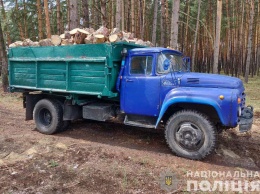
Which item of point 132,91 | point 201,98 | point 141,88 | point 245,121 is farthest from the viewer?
point 132,91

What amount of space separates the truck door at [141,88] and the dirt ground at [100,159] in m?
0.90

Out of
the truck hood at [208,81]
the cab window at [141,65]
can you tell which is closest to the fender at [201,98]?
the truck hood at [208,81]

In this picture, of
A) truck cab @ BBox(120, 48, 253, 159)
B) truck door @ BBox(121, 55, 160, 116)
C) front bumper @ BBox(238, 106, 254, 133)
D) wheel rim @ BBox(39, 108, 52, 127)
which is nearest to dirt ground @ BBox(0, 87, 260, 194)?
wheel rim @ BBox(39, 108, 52, 127)

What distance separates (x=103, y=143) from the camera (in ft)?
19.4

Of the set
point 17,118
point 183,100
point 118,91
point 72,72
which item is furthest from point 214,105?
point 17,118

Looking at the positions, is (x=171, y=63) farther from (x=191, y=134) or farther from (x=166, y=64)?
(x=191, y=134)

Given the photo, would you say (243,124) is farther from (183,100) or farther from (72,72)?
(72,72)

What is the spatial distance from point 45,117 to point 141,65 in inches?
130

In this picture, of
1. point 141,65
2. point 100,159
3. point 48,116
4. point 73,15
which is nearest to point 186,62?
point 141,65

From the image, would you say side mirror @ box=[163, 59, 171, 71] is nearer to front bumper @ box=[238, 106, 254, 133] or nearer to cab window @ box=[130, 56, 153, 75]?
cab window @ box=[130, 56, 153, 75]

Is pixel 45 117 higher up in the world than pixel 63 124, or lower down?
higher up

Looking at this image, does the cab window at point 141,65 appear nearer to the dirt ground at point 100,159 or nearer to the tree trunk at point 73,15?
the dirt ground at point 100,159

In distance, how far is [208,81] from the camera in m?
4.92

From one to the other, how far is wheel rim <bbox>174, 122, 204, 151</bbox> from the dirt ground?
0.98 feet
